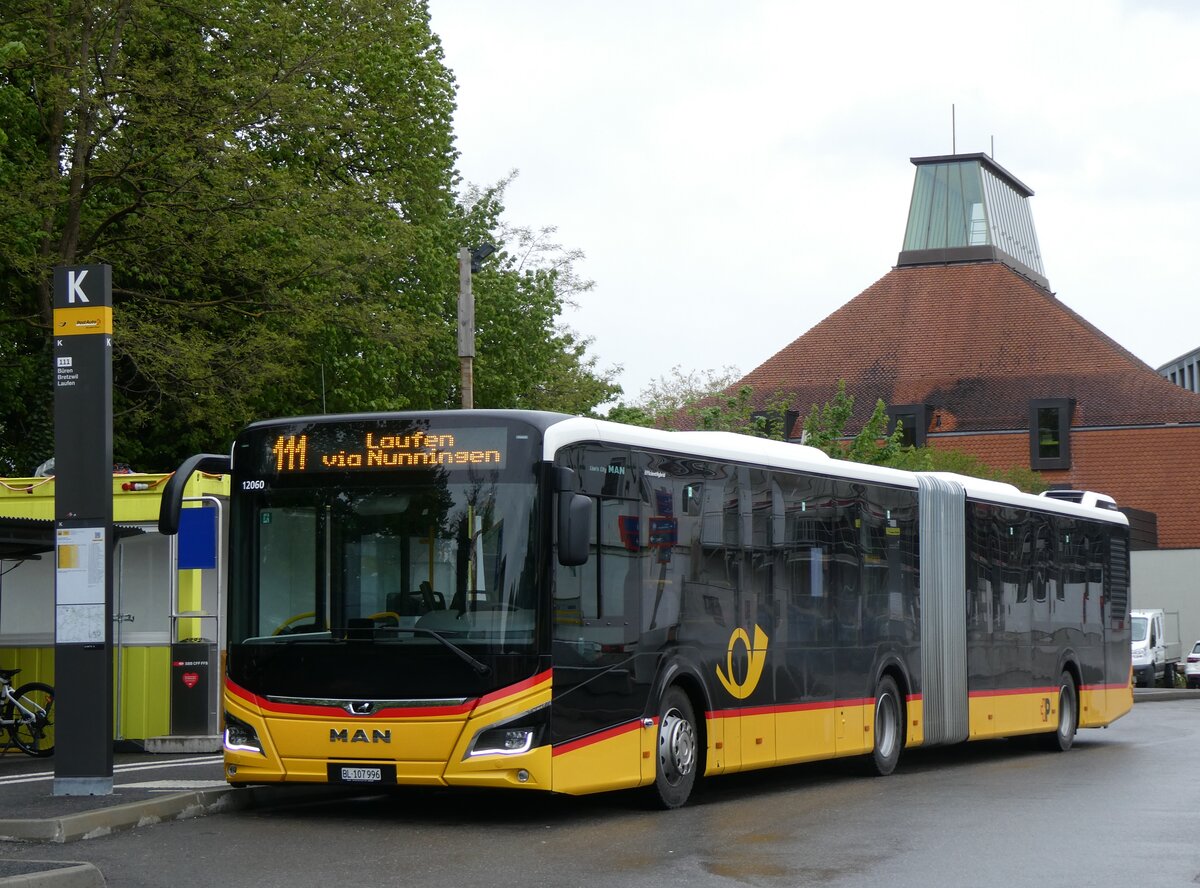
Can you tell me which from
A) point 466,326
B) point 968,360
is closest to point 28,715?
point 466,326

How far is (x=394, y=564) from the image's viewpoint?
12758 mm

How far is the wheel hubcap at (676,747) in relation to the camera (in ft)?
45.1

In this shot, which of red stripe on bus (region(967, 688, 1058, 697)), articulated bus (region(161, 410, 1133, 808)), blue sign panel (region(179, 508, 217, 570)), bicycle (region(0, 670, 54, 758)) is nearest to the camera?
articulated bus (region(161, 410, 1133, 808))

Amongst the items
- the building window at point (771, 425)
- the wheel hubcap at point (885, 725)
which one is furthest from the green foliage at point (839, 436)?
the wheel hubcap at point (885, 725)

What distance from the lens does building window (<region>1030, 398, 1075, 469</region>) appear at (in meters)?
76.4

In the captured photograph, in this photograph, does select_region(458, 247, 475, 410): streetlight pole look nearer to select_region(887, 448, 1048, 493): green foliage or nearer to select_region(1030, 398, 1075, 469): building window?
select_region(887, 448, 1048, 493): green foliage

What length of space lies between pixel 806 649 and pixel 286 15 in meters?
15.9

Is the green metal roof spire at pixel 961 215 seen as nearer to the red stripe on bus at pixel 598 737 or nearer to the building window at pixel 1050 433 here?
the building window at pixel 1050 433

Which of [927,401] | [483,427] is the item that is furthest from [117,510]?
[927,401]

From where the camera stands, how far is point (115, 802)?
42.1 feet

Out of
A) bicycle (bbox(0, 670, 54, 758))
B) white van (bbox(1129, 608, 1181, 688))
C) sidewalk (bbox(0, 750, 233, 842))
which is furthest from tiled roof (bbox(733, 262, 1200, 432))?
sidewalk (bbox(0, 750, 233, 842))

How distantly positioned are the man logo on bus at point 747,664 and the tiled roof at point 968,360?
62901 millimetres

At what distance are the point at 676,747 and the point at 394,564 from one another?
2735 mm

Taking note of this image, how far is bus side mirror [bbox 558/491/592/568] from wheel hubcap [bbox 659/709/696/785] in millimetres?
2034
